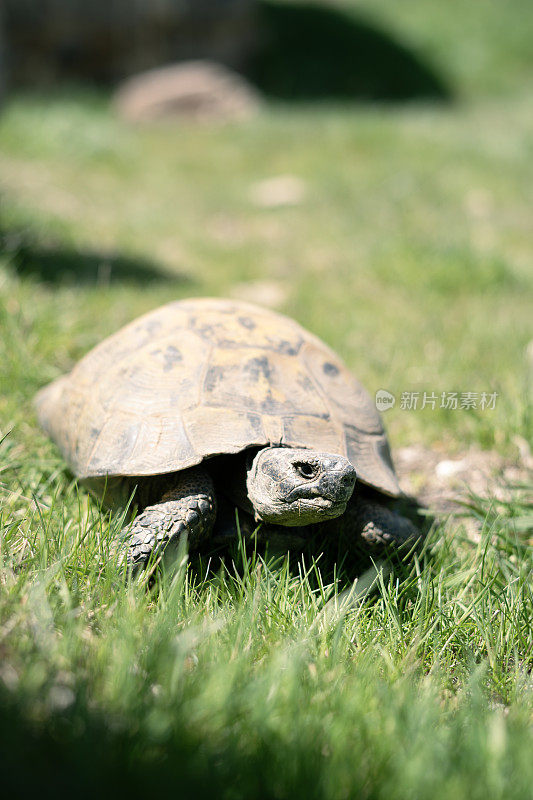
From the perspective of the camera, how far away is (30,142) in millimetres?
8430

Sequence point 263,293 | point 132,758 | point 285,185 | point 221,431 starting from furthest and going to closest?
point 285,185, point 263,293, point 221,431, point 132,758

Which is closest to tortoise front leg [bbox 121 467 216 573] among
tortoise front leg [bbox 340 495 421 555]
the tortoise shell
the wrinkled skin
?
the wrinkled skin

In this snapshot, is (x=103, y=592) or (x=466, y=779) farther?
(x=103, y=592)

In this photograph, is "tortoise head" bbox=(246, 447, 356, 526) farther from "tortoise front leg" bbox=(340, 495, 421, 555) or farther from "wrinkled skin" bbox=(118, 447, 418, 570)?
"tortoise front leg" bbox=(340, 495, 421, 555)

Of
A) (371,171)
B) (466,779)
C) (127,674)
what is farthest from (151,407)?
(371,171)

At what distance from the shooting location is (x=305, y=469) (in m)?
2.10

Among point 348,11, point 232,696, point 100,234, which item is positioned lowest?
point 100,234

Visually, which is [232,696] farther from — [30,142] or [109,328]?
[30,142]

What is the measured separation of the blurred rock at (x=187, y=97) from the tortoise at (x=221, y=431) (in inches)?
354

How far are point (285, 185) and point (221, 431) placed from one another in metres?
6.49

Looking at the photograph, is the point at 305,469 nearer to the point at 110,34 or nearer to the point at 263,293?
the point at 263,293

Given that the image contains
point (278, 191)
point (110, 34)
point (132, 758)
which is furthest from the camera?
point (110, 34)

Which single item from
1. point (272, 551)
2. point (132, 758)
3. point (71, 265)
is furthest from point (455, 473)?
point (71, 265)

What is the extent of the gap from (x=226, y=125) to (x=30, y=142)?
10.3ft
